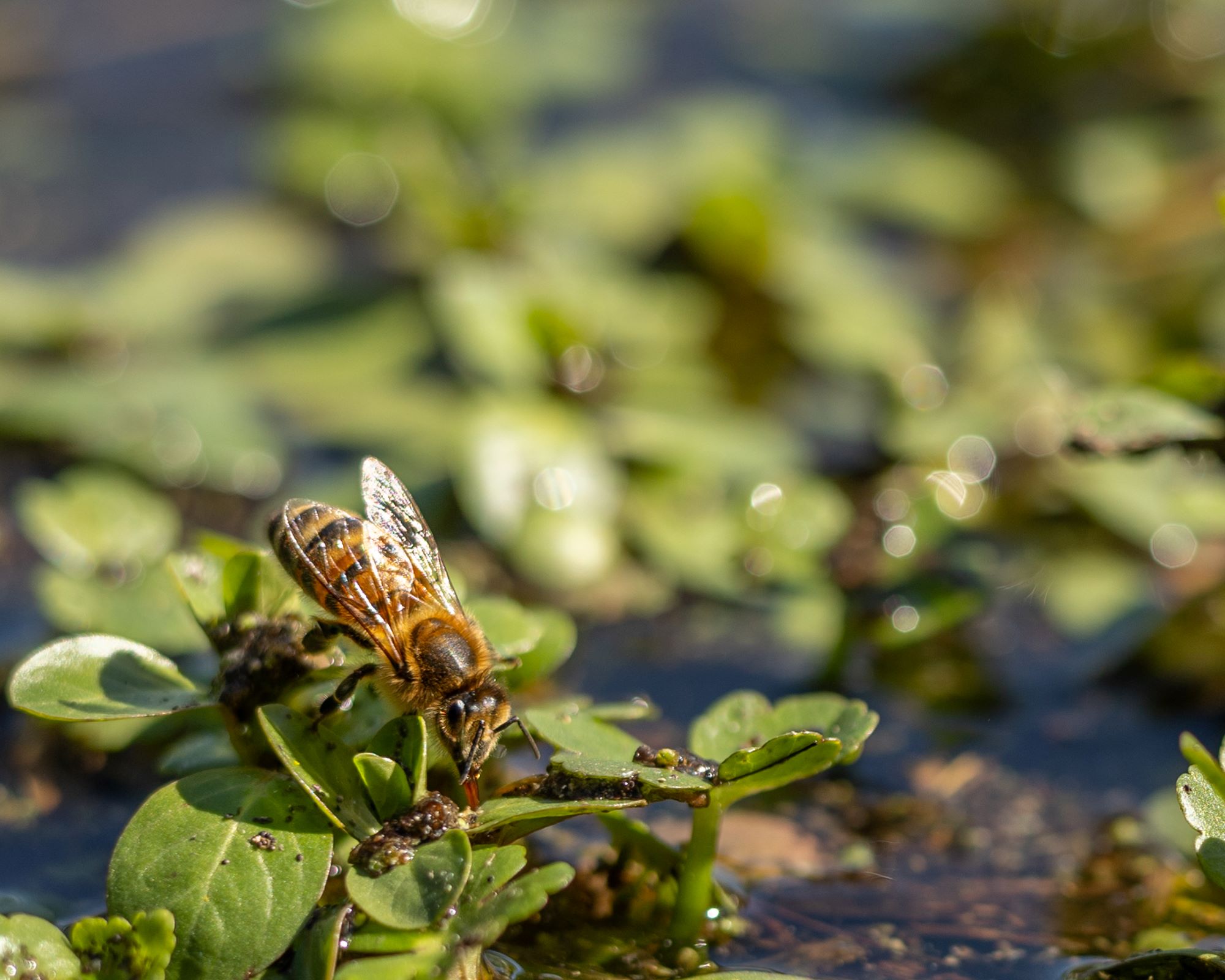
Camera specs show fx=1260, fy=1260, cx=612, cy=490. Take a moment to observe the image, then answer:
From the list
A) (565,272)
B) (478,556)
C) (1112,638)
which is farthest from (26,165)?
(1112,638)

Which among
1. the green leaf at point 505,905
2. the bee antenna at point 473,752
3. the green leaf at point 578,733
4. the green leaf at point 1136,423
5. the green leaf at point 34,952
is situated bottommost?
the green leaf at point 34,952

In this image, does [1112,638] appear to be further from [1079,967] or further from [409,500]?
[409,500]

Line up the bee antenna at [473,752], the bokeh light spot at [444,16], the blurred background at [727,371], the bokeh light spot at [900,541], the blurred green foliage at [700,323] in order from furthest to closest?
the bokeh light spot at [444,16]
the blurred green foliage at [700,323]
the bokeh light spot at [900,541]
the blurred background at [727,371]
the bee antenna at [473,752]

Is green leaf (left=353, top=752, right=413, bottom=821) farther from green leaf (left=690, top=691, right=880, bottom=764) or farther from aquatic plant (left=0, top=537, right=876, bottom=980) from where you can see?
green leaf (left=690, top=691, right=880, bottom=764)

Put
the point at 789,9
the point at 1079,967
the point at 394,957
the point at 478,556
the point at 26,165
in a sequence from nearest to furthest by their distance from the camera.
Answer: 1. the point at 394,957
2. the point at 1079,967
3. the point at 478,556
4. the point at 26,165
5. the point at 789,9

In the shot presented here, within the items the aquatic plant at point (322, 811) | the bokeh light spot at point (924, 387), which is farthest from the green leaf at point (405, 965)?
the bokeh light spot at point (924, 387)

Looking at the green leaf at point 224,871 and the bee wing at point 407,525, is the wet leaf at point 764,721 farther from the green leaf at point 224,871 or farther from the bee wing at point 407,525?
the green leaf at point 224,871
